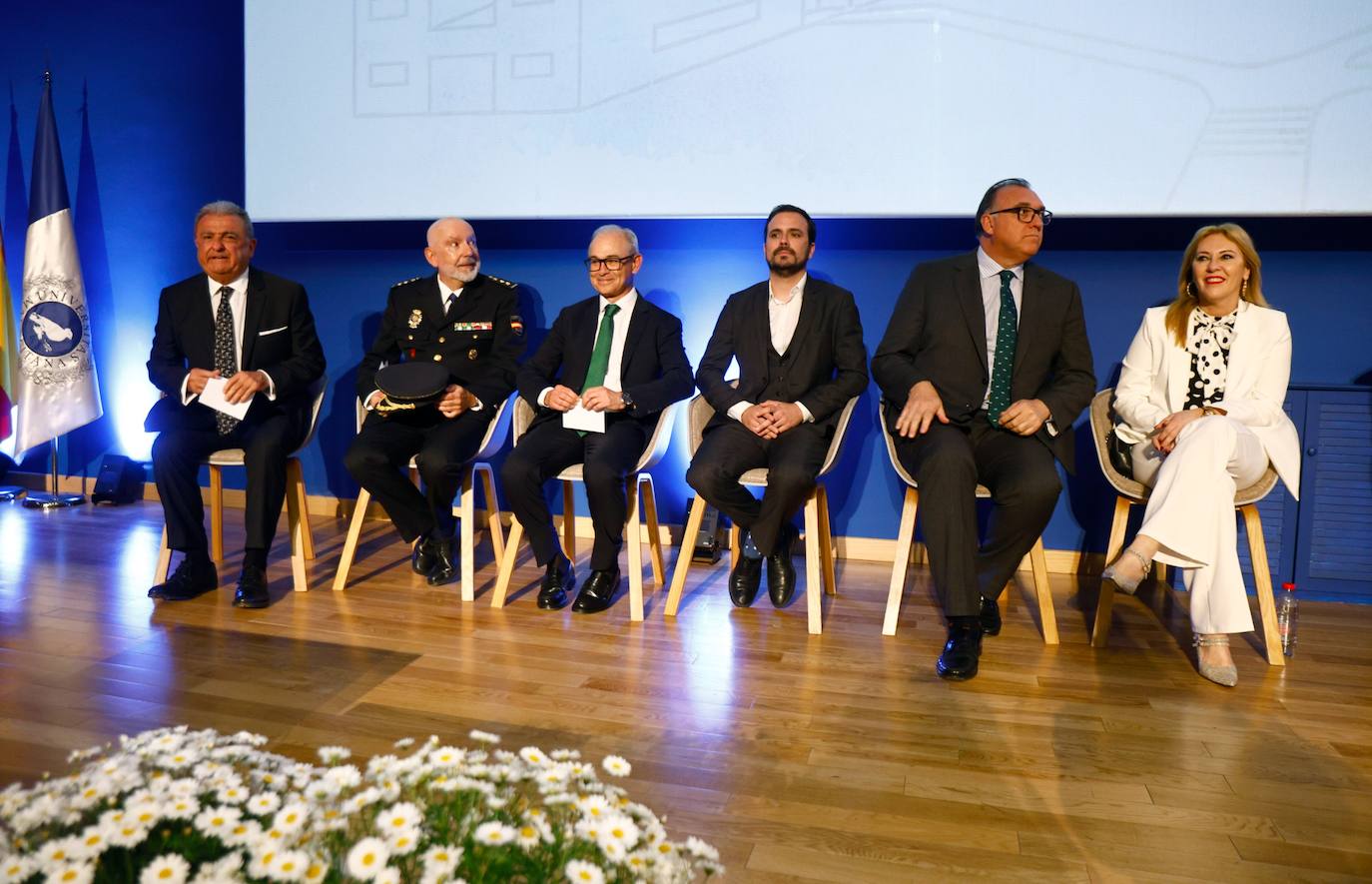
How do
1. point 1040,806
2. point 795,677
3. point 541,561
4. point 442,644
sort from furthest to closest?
point 541,561 < point 442,644 < point 795,677 < point 1040,806

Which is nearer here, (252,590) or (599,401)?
(252,590)

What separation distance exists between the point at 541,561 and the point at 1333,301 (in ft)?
9.79

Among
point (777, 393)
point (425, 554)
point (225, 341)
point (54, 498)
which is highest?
point (225, 341)

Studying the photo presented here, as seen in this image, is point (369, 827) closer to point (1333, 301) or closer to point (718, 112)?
point (718, 112)

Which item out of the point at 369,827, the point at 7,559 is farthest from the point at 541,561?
the point at 369,827

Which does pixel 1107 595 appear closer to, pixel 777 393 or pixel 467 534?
pixel 777 393

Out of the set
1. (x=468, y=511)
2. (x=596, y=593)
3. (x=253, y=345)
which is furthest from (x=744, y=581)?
(x=253, y=345)

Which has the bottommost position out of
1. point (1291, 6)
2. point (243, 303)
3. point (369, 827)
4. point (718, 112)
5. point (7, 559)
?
point (7, 559)

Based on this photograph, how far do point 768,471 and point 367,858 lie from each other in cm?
238

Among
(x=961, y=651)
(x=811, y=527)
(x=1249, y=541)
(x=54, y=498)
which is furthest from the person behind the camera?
(x=54, y=498)

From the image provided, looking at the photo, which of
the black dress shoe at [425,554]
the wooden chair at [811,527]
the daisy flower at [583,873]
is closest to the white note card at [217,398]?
the black dress shoe at [425,554]

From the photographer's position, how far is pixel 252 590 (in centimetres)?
312

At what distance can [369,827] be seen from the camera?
889 millimetres

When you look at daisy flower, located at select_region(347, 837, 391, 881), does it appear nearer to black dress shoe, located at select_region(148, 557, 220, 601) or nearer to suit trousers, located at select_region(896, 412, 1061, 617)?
suit trousers, located at select_region(896, 412, 1061, 617)
